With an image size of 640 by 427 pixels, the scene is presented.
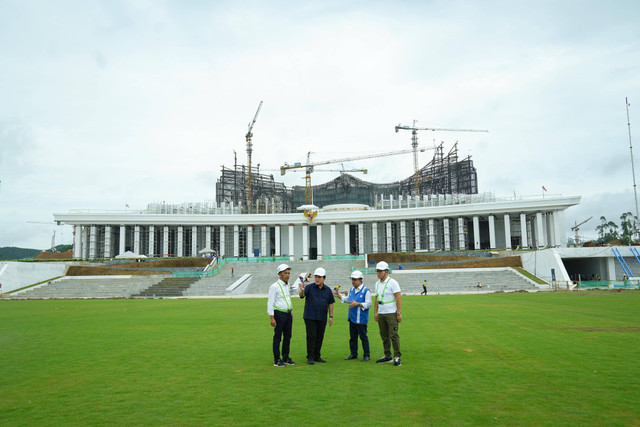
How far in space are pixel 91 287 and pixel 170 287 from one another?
280 inches

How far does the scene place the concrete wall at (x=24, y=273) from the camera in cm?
4031

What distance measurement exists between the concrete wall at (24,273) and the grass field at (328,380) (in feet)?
106

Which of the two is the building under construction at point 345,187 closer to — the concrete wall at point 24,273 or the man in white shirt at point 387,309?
the concrete wall at point 24,273

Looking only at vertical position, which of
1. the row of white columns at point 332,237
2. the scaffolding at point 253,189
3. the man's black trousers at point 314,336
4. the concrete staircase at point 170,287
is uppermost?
the scaffolding at point 253,189

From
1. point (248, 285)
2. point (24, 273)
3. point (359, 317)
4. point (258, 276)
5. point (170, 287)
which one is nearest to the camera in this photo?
point (359, 317)

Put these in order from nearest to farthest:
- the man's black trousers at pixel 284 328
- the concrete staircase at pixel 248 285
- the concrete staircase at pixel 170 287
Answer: the man's black trousers at pixel 284 328, the concrete staircase at pixel 248 285, the concrete staircase at pixel 170 287

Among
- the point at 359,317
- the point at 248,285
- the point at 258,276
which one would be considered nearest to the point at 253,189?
the point at 258,276

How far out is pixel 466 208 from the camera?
64.5 meters

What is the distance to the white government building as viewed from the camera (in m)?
66.0

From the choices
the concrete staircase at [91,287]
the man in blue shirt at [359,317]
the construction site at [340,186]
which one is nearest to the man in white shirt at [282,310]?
the man in blue shirt at [359,317]

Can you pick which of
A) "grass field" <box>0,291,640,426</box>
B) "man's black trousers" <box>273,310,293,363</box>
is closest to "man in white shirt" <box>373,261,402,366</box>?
"grass field" <box>0,291,640,426</box>

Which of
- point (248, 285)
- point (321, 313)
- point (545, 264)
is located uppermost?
point (545, 264)

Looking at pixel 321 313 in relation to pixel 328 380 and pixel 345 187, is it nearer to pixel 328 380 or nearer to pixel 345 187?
pixel 328 380

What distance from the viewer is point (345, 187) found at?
9362 cm
